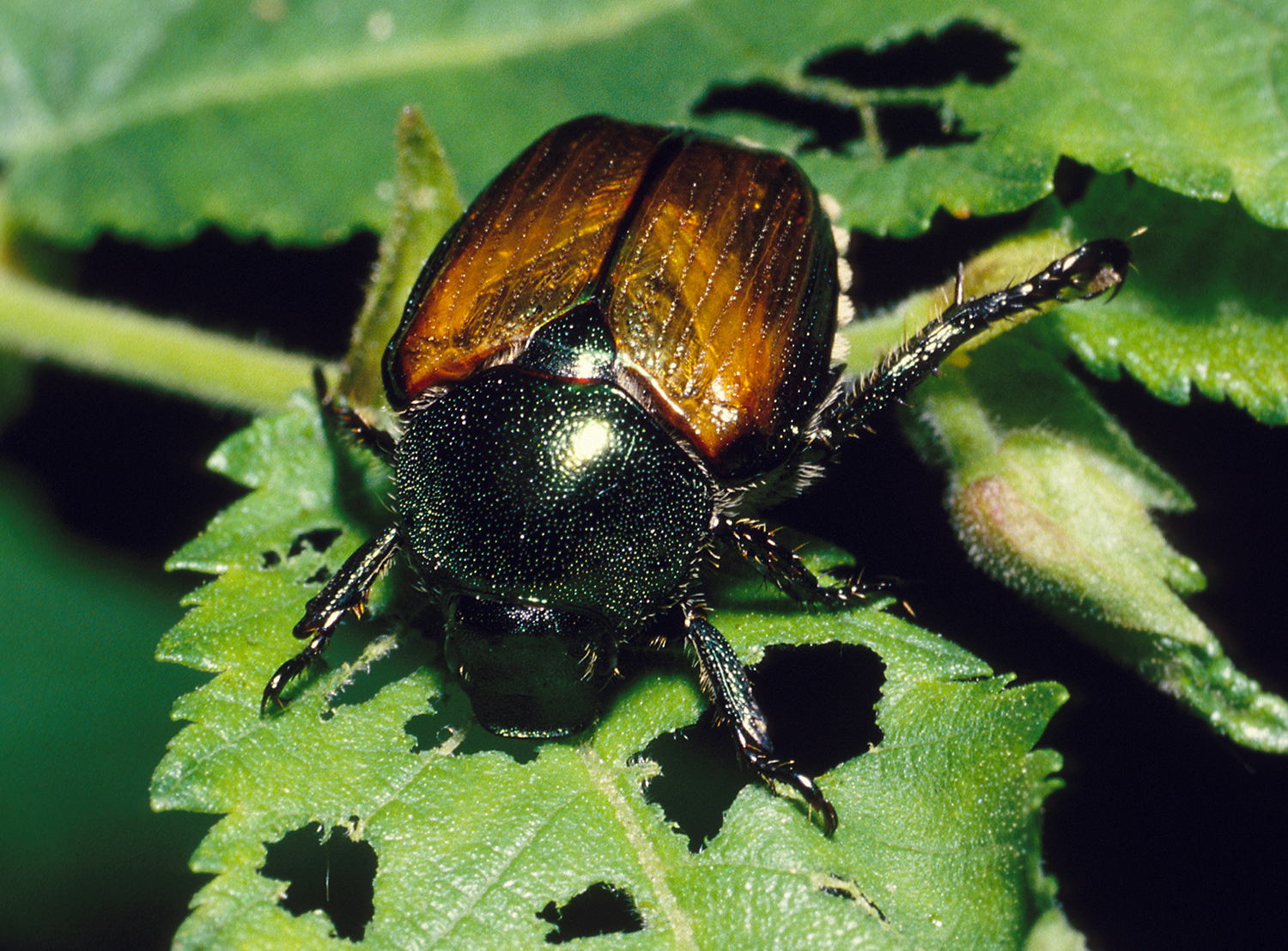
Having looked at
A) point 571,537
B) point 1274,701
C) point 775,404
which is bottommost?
point 1274,701

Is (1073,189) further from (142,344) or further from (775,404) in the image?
(142,344)

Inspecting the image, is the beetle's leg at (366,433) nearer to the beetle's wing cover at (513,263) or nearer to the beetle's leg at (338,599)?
the beetle's wing cover at (513,263)

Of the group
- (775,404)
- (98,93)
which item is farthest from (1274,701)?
(98,93)

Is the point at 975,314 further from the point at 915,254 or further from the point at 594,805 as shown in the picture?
the point at 594,805

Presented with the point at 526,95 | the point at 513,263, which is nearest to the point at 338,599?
the point at 513,263

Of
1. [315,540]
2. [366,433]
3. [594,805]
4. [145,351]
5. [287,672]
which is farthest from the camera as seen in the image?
[145,351]

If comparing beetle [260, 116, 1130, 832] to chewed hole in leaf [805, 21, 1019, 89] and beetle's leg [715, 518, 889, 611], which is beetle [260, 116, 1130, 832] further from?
chewed hole in leaf [805, 21, 1019, 89]
